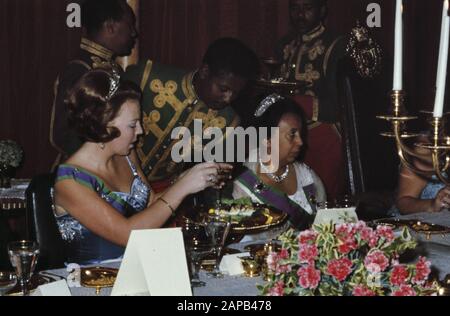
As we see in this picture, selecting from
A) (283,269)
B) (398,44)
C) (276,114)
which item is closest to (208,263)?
(283,269)

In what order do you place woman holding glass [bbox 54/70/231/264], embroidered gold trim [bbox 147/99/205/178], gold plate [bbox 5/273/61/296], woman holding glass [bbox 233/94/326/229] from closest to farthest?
gold plate [bbox 5/273/61/296], woman holding glass [bbox 54/70/231/264], woman holding glass [bbox 233/94/326/229], embroidered gold trim [bbox 147/99/205/178]

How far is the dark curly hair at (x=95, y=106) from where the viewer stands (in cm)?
249

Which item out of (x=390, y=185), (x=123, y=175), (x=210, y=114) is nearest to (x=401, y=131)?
(x=123, y=175)

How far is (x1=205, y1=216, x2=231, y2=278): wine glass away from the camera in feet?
6.18

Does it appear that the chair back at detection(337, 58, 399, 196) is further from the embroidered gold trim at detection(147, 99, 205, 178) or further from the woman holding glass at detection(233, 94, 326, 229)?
the embroidered gold trim at detection(147, 99, 205, 178)

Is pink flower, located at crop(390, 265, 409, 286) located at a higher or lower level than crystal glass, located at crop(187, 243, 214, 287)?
higher

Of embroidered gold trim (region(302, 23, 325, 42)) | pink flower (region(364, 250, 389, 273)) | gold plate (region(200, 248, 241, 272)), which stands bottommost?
gold plate (region(200, 248, 241, 272))

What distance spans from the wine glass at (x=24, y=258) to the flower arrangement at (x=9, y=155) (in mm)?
2330

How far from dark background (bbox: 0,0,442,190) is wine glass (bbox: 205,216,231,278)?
8.31 ft

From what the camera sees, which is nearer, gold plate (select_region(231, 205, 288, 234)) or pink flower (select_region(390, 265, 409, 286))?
pink flower (select_region(390, 265, 409, 286))

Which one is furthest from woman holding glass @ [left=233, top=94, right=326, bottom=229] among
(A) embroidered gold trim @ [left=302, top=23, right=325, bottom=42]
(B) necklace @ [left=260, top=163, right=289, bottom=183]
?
(A) embroidered gold trim @ [left=302, top=23, right=325, bottom=42]

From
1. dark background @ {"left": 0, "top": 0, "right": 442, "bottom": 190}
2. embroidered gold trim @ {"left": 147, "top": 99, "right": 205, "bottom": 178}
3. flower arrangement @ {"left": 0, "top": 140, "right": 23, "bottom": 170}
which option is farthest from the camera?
dark background @ {"left": 0, "top": 0, "right": 442, "bottom": 190}

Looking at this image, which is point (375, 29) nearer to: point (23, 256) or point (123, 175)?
point (123, 175)

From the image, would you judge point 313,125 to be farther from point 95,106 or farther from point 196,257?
point 196,257
